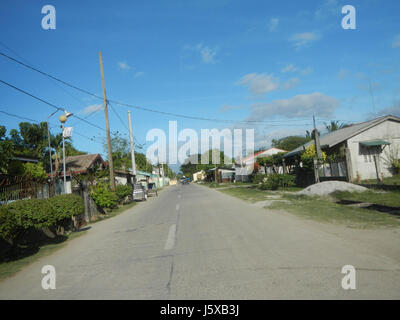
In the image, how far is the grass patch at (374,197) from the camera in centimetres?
1218

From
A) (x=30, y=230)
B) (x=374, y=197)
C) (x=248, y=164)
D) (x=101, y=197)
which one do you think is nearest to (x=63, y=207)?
(x=30, y=230)

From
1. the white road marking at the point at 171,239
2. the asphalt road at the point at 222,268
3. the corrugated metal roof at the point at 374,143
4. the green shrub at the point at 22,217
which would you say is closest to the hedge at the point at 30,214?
the green shrub at the point at 22,217

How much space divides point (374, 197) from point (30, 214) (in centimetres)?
1437

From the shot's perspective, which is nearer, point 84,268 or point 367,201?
point 84,268

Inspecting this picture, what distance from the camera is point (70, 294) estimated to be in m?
4.68

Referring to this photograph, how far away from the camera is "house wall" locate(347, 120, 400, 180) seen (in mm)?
23406

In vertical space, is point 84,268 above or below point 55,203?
below

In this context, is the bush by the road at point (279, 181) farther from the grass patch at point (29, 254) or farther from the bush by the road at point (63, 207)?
the grass patch at point (29, 254)

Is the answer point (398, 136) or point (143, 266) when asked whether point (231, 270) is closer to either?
point (143, 266)

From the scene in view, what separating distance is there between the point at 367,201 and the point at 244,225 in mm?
7015

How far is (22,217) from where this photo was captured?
316 inches

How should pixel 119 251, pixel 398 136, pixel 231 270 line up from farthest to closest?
pixel 398 136 → pixel 119 251 → pixel 231 270

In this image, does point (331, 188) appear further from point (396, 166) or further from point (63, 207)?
point (63, 207)
